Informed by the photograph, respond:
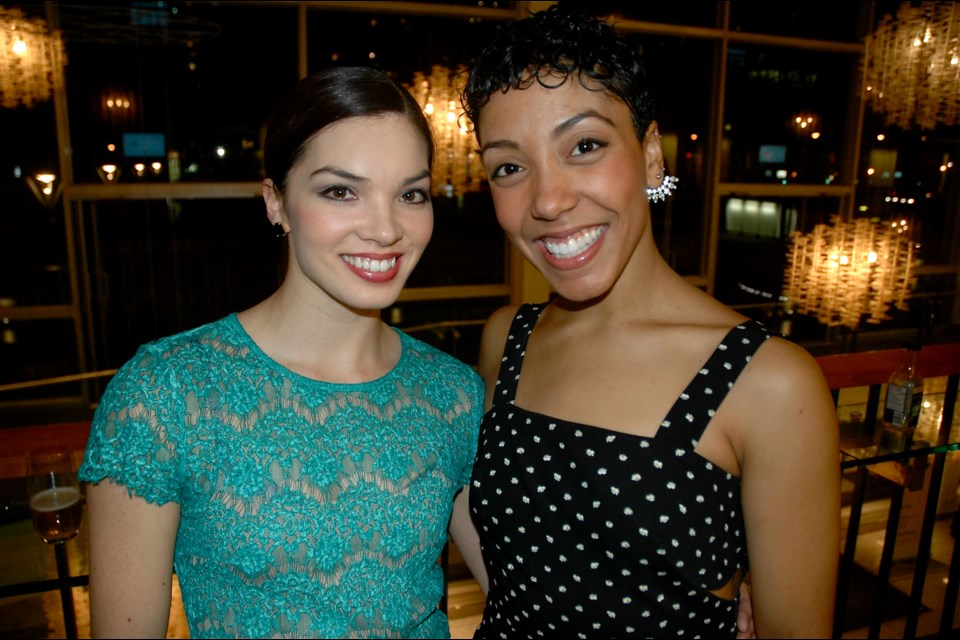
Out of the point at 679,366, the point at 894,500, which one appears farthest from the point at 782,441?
the point at 894,500

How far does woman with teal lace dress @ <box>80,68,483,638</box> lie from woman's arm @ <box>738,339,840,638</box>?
2.05ft

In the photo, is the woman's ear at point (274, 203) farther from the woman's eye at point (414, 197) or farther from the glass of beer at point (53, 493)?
the glass of beer at point (53, 493)

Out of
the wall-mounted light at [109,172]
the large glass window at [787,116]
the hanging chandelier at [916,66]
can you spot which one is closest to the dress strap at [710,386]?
the hanging chandelier at [916,66]

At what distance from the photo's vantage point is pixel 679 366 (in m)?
1.39

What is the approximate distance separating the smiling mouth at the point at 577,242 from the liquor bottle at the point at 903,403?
125 cm

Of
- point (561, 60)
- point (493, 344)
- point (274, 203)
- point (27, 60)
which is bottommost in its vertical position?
point (493, 344)

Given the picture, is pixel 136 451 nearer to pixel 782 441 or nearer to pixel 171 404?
pixel 171 404

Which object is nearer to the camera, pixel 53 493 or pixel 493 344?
pixel 53 493

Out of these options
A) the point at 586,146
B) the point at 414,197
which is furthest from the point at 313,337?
the point at 586,146

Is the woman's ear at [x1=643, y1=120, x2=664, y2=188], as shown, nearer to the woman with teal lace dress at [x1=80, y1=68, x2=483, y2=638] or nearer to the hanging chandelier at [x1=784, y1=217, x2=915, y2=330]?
the woman with teal lace dress at [x1=80, y1=68, x2=483, y2=638]

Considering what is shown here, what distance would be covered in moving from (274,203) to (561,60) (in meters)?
0.65

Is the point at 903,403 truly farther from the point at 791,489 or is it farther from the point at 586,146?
the point at 586,146

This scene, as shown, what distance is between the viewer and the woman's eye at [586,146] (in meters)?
1.37

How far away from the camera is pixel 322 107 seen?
1359 millimetres
